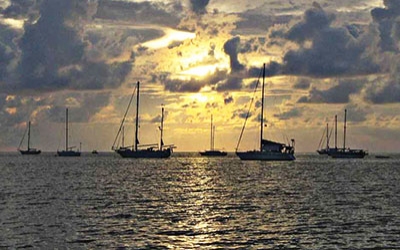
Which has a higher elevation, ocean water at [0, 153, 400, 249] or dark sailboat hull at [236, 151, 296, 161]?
dark sailboat hull at [236, 151, 296, 161]

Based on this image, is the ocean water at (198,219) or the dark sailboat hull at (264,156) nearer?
the ocean water at (198,219)

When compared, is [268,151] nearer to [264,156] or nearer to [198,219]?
[264,156]

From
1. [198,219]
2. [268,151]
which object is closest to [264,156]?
[268,151]

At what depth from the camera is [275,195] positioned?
256ft

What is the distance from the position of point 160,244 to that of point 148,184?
58727mm

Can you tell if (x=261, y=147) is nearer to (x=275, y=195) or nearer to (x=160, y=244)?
(x=275, y=195)

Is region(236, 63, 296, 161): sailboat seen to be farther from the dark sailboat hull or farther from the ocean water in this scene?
the ocean water

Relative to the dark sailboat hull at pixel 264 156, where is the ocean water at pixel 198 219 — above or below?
below

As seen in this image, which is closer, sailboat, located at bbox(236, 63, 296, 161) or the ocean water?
the ocean water

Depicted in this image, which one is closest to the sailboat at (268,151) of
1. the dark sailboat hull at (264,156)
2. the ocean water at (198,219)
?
the dark sailboat hull at (264,156)

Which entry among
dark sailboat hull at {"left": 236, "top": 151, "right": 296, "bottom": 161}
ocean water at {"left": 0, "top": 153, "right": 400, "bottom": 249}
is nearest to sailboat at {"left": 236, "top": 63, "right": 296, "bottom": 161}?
dark sailboat hull at {"left": 236, "top": 151, "right": 296, "bottom": 161}

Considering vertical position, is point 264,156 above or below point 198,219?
above

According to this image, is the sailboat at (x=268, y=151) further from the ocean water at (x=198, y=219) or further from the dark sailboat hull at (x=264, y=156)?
the ocean water at (x=198, y=219)

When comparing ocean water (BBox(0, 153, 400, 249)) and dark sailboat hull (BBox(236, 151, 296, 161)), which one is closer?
ocean water (BBox(0, 153, 400, 249))
